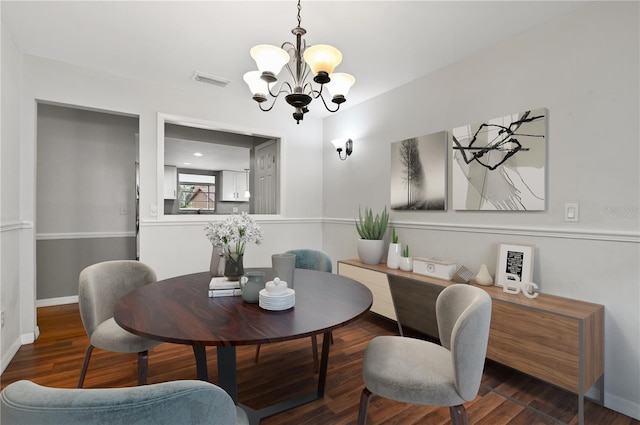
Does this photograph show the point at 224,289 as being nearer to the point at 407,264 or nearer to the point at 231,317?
the point at 231,317

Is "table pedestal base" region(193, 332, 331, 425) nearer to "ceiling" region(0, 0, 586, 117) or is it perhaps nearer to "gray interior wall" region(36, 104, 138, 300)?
"ceiling" region(0, 0, 586, 117)

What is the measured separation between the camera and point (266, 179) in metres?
4.24

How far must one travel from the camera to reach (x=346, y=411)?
5.79ft

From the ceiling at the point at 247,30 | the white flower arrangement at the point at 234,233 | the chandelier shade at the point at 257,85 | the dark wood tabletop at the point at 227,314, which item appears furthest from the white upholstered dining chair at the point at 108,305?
the ceiling at the point at 247,30

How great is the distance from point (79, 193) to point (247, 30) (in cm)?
312

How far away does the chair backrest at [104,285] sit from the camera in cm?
175

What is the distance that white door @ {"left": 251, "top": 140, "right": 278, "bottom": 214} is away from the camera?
4.16 meters

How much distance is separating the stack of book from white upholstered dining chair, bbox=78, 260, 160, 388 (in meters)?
0.49

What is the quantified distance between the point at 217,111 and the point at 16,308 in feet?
8.45

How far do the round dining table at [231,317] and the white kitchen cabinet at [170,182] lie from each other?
70.0 inches

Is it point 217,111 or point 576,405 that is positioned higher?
point 217,111

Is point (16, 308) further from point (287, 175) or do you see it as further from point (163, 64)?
point (287, 175)

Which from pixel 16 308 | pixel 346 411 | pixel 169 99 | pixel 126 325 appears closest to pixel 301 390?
pixel 346 411

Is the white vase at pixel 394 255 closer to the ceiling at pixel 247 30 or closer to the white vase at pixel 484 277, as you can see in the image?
the white vase at pixel 484 277
